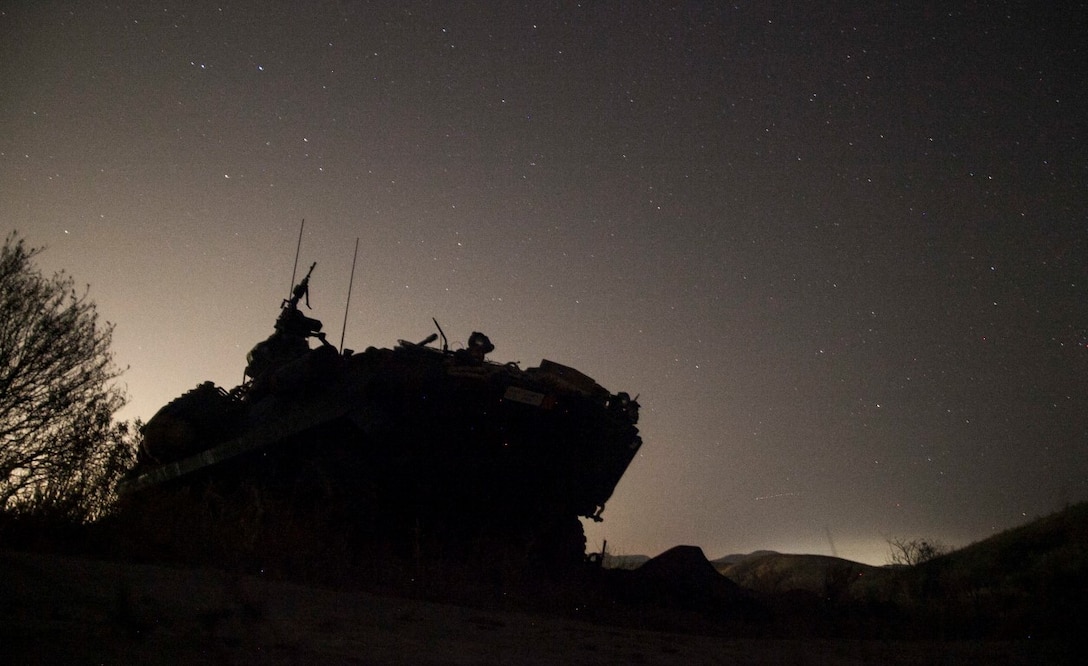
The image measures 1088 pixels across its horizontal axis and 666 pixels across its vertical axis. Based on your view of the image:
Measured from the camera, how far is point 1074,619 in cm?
769

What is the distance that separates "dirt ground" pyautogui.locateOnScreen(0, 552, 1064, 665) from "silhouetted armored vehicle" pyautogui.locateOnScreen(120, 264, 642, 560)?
3822 mm

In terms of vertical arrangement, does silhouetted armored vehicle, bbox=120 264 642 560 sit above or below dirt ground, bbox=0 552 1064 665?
above

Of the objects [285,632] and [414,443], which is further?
[414,443]

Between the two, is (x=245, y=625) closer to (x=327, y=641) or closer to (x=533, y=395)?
(x=327, y=641)

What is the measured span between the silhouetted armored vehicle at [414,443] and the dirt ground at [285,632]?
3.82 m

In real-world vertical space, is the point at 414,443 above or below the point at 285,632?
above

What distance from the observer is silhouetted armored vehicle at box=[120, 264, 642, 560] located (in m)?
9.55

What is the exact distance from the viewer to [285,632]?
149 inches

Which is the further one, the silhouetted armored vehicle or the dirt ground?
the silhouetted armored vehicle

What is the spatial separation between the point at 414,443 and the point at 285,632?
5979 millimetres

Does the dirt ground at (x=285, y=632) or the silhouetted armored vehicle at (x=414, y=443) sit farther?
the silhouetted armored vehicle at (x=414, y=443)

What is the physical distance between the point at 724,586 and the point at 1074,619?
371 centimetres

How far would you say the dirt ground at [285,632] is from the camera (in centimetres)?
315

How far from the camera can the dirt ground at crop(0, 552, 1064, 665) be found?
3154 mm
